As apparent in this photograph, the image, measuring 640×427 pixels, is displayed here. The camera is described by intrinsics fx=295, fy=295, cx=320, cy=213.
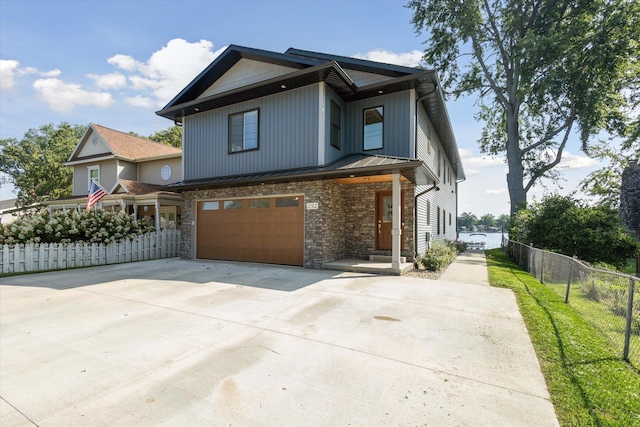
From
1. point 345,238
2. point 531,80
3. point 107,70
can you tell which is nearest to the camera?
point 345,238

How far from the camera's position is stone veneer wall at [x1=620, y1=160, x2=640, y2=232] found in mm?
18875

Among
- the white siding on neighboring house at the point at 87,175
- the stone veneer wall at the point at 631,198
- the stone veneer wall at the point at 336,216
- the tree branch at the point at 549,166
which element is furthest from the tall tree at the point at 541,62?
the white siding on neighboring house at the point at 87,175

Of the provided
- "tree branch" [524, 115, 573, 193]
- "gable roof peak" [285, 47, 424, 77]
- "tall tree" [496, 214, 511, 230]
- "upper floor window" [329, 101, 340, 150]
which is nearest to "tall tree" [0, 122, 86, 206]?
"gable roof peak" [285, 47, 424, 77]

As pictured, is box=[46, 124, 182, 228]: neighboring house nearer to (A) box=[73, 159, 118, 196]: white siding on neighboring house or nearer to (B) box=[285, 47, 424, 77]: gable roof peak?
(A) box=[73, 159, 118, 196]: white siding on neighboring house

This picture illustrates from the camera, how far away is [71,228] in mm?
11125

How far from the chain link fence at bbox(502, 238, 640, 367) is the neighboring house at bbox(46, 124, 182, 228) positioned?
58.5ft

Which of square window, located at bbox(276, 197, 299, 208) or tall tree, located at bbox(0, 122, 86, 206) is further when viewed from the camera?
tall tree, located at bbox(0, 122, 86, 206)

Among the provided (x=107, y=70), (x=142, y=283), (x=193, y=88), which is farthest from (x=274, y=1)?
(x=142, y=283)

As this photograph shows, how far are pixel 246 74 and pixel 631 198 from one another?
2493 cm

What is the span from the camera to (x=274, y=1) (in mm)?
9672

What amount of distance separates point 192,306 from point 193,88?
10566mm

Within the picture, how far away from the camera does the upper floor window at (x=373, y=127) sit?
412 inches

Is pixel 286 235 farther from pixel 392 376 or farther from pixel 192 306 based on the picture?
pixel 392 376

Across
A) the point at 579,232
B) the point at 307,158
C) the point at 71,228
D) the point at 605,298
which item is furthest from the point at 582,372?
the point at 71,228
